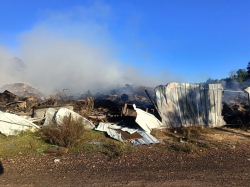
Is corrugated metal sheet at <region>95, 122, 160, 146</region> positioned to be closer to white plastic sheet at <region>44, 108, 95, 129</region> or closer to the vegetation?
white plastic sheet at <region>44, 108, 95, 129</region>

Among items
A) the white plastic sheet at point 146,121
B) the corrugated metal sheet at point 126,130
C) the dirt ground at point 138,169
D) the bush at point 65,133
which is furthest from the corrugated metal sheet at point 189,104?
the bush at point 65,133

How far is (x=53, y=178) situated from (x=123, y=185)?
1557 mm

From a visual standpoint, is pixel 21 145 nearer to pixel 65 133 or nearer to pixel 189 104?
pixel 65 133

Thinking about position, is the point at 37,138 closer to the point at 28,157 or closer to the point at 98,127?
the point at 28,157

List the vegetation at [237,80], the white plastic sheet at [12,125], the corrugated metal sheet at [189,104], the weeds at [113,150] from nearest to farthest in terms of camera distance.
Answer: the weeds at [113,150] → the white plastic sheet at [12,125] → the corrugated metal sheet at [189,104] → the vegetation at [237,80]

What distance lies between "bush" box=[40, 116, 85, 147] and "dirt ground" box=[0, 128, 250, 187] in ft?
2.60

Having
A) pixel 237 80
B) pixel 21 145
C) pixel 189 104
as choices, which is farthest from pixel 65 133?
pixel 237 80

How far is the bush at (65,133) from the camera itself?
7.62 meters

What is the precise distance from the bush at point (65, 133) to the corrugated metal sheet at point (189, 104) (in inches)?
166

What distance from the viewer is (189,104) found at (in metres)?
11.1

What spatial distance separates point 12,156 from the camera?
6.76 m

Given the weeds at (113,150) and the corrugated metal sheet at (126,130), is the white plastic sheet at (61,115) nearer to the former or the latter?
the corrugated metal sheet at (126,130)

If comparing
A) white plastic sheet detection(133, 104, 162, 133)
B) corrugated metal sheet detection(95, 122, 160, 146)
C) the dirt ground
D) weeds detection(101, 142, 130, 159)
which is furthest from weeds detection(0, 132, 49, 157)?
white plastic sheet detection(133, 104, 162, 133)

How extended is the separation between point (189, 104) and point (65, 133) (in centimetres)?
599
